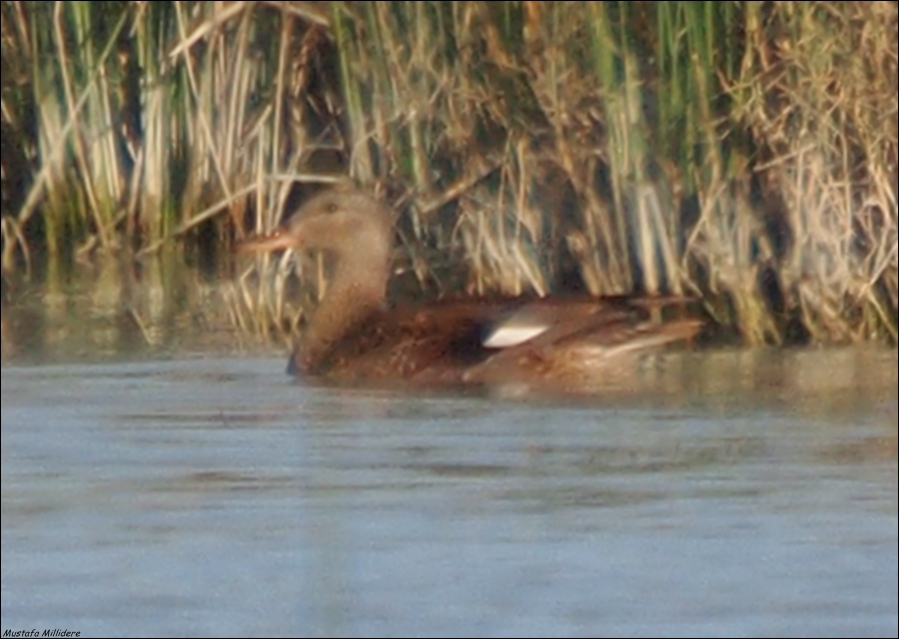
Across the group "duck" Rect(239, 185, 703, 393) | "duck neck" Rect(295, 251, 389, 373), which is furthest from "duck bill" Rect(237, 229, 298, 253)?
"duck neck" Rect(295, 251, 389, 373)

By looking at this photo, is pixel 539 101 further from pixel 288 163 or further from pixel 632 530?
pixel 632 530

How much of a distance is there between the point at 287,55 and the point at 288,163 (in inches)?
14.8

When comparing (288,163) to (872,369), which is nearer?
(872,369)

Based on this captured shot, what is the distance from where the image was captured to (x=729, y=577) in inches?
197

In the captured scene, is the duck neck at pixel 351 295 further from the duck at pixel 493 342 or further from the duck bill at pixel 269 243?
the duck bill at pixel 269 243

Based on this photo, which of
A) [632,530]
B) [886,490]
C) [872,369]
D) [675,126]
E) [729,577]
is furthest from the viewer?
[675,126]

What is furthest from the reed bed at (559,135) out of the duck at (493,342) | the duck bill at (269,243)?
the duck at (493,342)

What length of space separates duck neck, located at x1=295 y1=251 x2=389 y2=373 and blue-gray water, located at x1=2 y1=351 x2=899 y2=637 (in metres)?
0.42

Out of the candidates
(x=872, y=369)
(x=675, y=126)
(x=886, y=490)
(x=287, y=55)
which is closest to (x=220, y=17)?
(x=287, y=55)

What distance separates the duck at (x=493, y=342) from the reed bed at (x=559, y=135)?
34 centimetres

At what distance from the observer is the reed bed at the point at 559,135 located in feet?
25.1

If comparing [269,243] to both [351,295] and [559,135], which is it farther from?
[559,135]

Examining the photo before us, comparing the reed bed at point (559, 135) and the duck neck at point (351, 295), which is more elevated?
the reed bed at point (559, 135)

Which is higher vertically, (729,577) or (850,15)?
(850,15)
